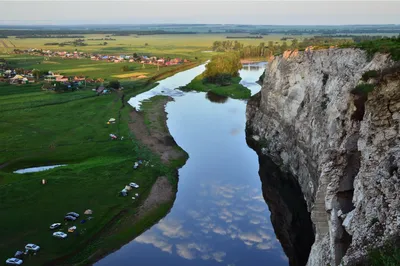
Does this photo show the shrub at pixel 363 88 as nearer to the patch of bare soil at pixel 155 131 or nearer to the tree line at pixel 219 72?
the patch of bare soil at pixel 155 131

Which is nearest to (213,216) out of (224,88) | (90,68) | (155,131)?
(155,131)

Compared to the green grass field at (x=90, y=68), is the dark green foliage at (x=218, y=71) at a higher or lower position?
higher

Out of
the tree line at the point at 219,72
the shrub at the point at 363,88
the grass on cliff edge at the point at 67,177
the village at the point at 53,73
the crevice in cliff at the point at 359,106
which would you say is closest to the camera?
the crevice in cliff at the point at 359,106

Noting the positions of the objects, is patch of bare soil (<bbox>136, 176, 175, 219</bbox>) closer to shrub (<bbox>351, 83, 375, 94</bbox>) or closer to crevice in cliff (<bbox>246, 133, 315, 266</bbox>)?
crevice in cliff (<bbox>246, 133, 315, 266</bbox>)

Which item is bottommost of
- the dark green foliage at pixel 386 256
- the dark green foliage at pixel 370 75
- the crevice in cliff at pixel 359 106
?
the dark green foliage at pixel 386 256

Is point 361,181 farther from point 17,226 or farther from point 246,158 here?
point 246,158

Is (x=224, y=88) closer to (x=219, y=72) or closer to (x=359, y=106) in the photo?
(x=219, y=72)

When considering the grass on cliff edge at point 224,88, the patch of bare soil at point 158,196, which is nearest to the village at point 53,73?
the grass on cliff edge at point 224,88
